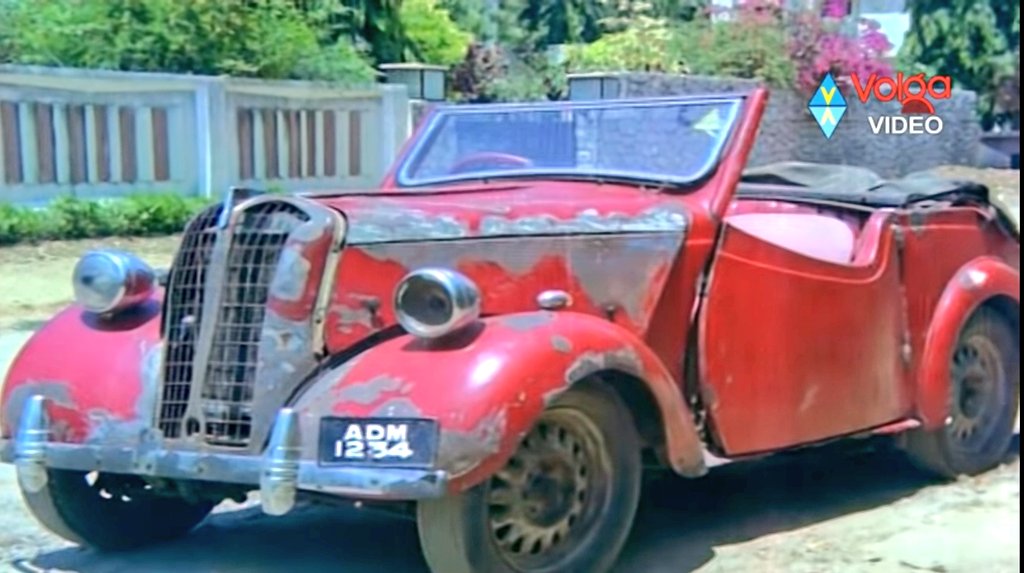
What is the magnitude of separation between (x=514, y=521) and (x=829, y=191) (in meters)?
2.70

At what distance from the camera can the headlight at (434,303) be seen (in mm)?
4512

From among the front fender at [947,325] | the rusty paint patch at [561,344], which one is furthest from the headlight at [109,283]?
the front fender at [947,325]

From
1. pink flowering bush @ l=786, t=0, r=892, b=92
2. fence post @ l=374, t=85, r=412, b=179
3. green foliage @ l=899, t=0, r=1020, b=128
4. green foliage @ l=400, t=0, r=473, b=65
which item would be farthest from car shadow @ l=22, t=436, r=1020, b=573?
Result: green foliage @ l=899, t=0, r=1020, b=128

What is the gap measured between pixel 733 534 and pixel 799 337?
29.9 inches

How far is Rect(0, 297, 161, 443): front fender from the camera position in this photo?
484cm

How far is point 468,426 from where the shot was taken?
4.30m

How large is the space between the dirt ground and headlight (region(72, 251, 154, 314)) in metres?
0.90

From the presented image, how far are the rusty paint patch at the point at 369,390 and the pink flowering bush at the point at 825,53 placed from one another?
1913cm

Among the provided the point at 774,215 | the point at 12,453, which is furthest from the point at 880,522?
the point at 12,453

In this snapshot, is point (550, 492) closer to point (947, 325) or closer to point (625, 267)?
point (625, 267)

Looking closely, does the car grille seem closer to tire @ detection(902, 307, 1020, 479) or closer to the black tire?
the black tire

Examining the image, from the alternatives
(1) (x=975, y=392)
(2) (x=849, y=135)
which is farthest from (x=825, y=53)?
(1) (x=975, y=392)

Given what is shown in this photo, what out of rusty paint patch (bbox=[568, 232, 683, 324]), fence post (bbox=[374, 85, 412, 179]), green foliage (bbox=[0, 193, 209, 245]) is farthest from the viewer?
fence post (bbox=[374, 85, 412, 179])

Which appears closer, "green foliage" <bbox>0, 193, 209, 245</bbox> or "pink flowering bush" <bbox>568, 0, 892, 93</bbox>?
"green foliage" <bbox>0, 193, 209, 245</bbox>
